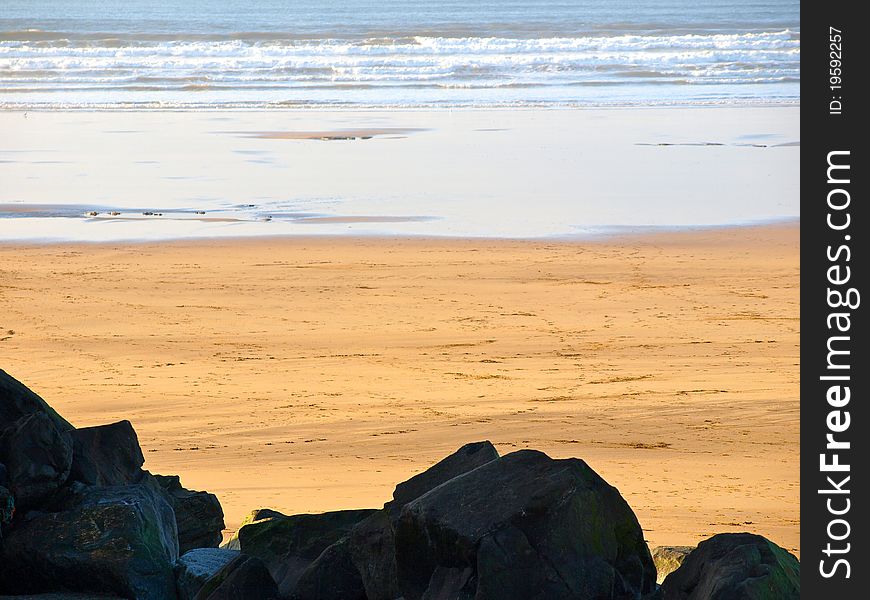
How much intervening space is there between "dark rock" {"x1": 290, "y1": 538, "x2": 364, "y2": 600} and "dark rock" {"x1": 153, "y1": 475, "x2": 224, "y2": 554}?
1146 mm

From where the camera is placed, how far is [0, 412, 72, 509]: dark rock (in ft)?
14.0

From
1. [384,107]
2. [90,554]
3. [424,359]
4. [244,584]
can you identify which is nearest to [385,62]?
[384,107]

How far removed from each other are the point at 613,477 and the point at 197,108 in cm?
2092

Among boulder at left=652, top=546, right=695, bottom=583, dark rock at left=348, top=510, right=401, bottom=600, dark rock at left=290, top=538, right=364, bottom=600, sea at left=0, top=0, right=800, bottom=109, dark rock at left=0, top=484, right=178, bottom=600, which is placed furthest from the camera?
sea at left=0, top=0, right=800, bottom=109

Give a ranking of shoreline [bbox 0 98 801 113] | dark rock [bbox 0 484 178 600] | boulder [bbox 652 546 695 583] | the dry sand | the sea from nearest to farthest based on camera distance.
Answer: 1. dark rock [bbox 0 484 178 600]
2. boulder [bbox 652 546 695 583]
3. the dry sand
4. shoreline [bbox 0 98 801 113]
5. the sea

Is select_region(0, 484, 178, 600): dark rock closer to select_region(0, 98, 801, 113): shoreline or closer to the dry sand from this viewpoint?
the dry sand

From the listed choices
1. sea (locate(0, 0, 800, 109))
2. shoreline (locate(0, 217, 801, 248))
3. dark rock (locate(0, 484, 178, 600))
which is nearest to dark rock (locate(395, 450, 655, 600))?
dark rock (locate(0, 484, 178, 600))

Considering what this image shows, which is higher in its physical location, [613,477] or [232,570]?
[232,570]

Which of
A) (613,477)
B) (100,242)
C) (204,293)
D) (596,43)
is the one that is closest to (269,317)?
(204,293)

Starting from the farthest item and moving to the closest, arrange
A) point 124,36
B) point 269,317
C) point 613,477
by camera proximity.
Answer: point 124,36 → point 269,317 → point 613,477

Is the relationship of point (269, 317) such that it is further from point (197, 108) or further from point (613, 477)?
point (197, 108)

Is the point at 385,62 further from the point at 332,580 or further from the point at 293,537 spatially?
the point at 332,580

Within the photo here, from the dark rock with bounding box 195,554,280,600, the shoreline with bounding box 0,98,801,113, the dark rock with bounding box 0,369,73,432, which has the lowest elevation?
the dark rock with bounding box 195,554,280,600

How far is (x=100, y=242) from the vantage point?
45.5 feet
